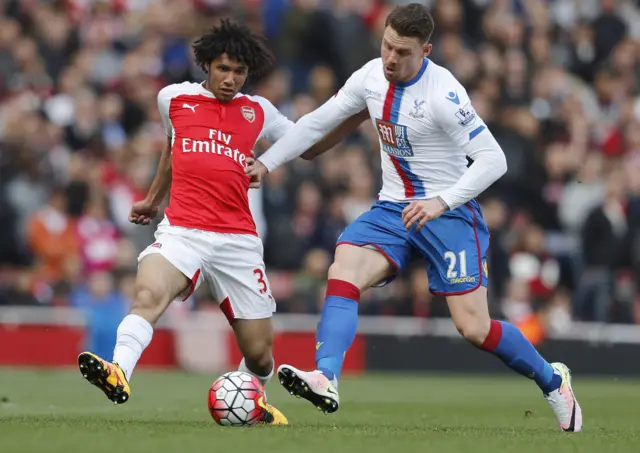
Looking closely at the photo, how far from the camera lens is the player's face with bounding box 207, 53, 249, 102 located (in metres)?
8.80

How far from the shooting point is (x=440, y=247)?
8680 millimetres

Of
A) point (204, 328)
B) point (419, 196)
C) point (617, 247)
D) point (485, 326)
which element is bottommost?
point (204, 328)

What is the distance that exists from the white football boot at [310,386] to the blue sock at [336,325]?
0.28m

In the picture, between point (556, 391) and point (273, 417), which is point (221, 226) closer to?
point (273, 417)

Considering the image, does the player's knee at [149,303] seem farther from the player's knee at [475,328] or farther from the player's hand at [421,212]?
the player's knee at [475,328]

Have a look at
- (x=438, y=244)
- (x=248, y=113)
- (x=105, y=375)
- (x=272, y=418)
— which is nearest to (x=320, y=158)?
(x=248, y=113)

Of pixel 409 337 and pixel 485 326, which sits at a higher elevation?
pixel 485 326

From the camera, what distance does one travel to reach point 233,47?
8.77m

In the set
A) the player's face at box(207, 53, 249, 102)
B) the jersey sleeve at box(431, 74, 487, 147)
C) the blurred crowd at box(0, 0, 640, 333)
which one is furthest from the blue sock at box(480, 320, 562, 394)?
the blurred crowd at box(0, 0, 640, 333)

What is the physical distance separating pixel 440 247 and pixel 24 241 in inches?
337

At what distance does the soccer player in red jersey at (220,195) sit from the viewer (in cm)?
859

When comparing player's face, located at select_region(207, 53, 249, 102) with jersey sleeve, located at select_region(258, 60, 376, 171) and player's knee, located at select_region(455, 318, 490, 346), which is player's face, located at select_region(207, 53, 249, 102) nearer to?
jersey sleeve, located at select_region(258, 60, 376, 171)

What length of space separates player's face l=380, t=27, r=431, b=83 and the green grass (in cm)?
214

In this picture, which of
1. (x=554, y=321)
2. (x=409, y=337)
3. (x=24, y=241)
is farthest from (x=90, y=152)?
(x=554, y=321)
